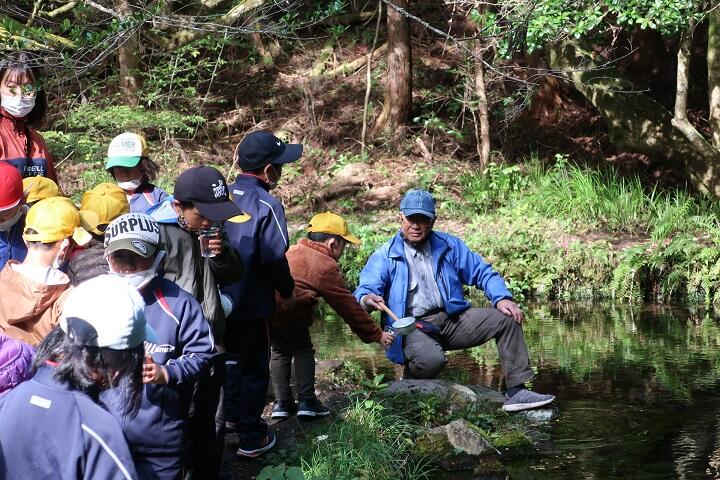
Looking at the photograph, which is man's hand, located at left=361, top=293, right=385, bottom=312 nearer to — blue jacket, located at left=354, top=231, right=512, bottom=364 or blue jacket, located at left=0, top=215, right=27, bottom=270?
blue jacket, located at left=354, top=231, right=512, bottom=364

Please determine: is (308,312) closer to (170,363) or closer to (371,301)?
(371,301)

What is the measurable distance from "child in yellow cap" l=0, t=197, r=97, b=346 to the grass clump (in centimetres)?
169

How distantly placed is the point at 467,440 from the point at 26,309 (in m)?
2.82

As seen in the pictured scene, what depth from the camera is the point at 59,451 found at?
2.29 meters

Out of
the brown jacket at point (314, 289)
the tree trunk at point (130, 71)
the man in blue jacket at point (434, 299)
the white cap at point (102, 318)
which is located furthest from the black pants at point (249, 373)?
the tree trunk at point (130, 71)

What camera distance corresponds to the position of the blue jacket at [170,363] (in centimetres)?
333

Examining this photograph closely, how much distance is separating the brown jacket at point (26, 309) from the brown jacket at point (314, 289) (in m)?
2.27

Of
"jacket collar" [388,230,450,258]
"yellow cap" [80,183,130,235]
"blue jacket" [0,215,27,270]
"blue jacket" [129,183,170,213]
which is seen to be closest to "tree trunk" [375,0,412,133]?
"jacket collar" [388,230,450,258]

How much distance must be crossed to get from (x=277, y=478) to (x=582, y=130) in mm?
13025

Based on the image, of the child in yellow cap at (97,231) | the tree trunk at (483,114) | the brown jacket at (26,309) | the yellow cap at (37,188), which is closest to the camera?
the brown jacket at (26,309)

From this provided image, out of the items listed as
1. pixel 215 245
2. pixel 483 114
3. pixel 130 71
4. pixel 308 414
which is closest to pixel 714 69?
pixel 483 114

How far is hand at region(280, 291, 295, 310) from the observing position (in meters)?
5.40

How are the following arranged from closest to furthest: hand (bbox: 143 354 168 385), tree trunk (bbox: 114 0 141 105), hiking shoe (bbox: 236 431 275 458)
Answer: hand (bbox: 143 354 168 385)
hiking shoe (bbox: 236 431 275 458)
tree trunk (bbox: 114 0 141 105)

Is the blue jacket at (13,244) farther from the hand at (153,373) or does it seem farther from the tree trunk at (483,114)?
the tree trunk at (483,114)
